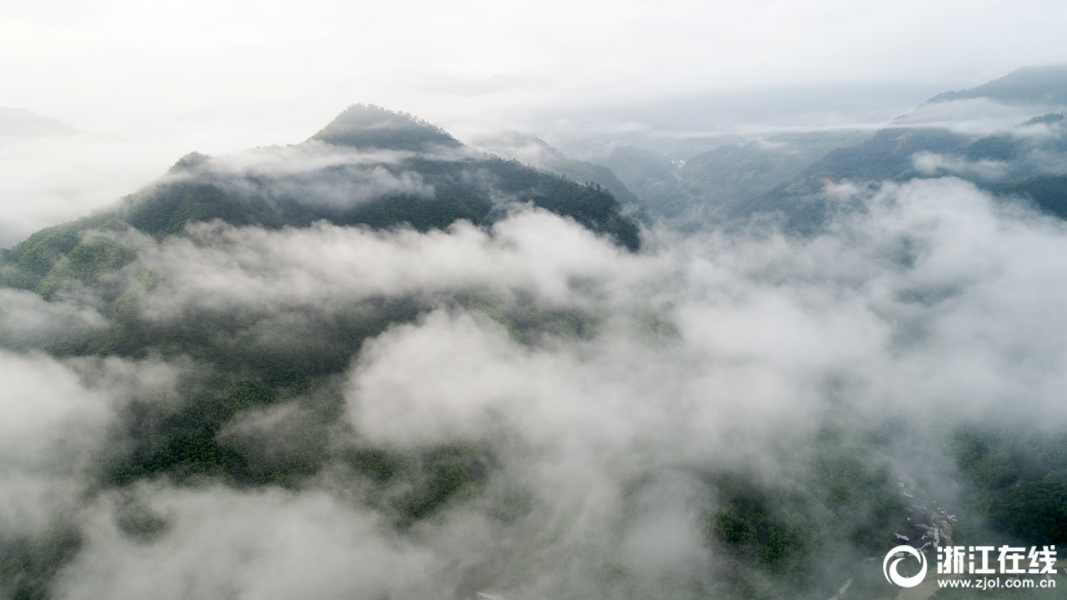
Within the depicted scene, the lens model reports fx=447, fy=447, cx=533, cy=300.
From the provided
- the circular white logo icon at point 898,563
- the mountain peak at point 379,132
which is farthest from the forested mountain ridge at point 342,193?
the circular white logo icon at point 898,563

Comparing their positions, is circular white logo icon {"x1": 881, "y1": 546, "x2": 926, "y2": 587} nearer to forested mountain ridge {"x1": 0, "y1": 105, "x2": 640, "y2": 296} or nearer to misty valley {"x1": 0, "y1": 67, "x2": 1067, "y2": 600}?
misty valley {"x1": 0, "y1": 67, "x2": 1067, "y2": 600}

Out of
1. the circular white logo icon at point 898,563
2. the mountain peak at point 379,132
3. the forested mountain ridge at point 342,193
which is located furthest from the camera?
the mountain peak at point 379,132

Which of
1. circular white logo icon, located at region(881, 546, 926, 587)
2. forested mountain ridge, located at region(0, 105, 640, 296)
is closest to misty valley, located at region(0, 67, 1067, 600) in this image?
forested mountain ridge, located at region(0, 105, 640, 296)

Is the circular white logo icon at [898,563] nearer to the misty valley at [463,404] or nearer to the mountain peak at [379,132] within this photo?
the misty valley at [463,404]

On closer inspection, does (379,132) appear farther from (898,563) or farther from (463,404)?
(898,563)

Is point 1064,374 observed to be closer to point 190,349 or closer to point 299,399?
point 299,399

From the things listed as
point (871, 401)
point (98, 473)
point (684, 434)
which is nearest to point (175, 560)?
point (98, 473)

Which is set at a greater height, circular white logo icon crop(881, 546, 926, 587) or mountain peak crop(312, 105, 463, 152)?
mountain peak crop(312, 105, 463, 152)
